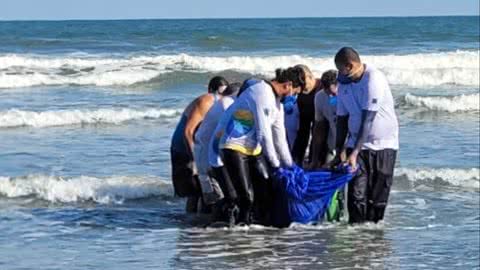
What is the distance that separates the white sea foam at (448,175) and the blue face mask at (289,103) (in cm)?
323

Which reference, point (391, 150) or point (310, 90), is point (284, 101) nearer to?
point (310, 90)

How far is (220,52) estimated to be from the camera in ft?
139

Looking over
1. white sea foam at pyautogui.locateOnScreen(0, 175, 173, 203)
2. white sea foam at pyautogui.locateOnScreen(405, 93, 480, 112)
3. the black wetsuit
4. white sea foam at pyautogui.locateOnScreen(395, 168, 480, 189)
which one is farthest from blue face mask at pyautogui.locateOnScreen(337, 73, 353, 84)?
white sea foam at pyautogui.locateOnScreen(405, 93, 480, 112)

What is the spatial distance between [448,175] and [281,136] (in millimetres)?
4393

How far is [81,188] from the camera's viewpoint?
1210 centimetres

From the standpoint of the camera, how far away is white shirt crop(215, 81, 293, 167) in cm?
927

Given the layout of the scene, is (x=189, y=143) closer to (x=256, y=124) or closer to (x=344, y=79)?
(x=256, y=124)

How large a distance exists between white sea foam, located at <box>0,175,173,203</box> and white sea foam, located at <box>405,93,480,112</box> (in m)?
12.0

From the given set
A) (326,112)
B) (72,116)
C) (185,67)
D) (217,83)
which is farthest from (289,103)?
(185,67)

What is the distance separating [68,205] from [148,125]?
7.64 metres

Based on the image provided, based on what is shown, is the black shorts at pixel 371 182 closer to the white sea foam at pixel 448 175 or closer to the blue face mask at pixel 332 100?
the blue face mask at pixel 332 100

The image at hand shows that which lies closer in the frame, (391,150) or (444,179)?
(391,150)

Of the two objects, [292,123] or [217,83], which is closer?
[217,83]

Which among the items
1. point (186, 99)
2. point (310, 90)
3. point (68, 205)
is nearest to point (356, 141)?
point (310, 90)
